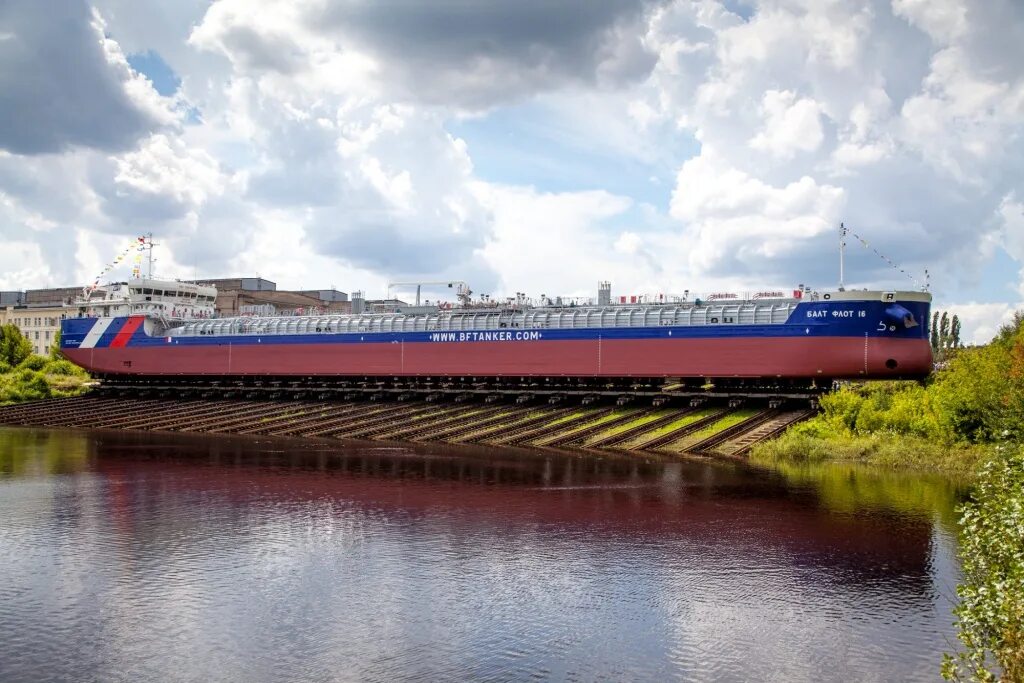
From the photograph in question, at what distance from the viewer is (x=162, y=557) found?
71.8 feet

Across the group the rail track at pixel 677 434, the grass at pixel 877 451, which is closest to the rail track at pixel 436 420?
the rail track at pixel 677 434

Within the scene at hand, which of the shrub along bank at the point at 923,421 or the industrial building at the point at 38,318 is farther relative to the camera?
the industrial building at the point at 38,318

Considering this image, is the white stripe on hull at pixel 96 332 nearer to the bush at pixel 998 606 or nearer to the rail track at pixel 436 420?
the rail track at pixel 436 420

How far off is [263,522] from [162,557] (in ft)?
15.0

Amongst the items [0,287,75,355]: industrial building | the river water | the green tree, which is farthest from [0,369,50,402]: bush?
[0,287,75,355]: industrial building

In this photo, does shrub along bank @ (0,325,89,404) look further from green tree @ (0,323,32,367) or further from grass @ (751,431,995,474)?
grass @ (751,431,995,474)

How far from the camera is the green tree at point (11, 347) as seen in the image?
275 feet

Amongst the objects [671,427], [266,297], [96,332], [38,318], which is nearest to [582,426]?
[671,427]

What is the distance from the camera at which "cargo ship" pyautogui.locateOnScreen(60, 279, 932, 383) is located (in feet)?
161

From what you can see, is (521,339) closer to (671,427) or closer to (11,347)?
(671,427)

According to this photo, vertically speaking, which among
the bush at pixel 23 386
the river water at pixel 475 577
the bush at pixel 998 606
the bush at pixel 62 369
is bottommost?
the river water at pixel 475 577

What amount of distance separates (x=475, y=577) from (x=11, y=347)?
79974 millimetres

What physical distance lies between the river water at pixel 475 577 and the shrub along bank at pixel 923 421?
4.16 m

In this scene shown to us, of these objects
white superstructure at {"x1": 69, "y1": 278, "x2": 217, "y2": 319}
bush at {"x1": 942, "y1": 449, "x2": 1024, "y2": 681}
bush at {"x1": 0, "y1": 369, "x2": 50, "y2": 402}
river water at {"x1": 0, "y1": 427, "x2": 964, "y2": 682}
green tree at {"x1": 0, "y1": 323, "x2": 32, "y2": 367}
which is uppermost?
white superstructure at {"x1": 69, "y1": 278, "x2": 217, "y2": 319}
